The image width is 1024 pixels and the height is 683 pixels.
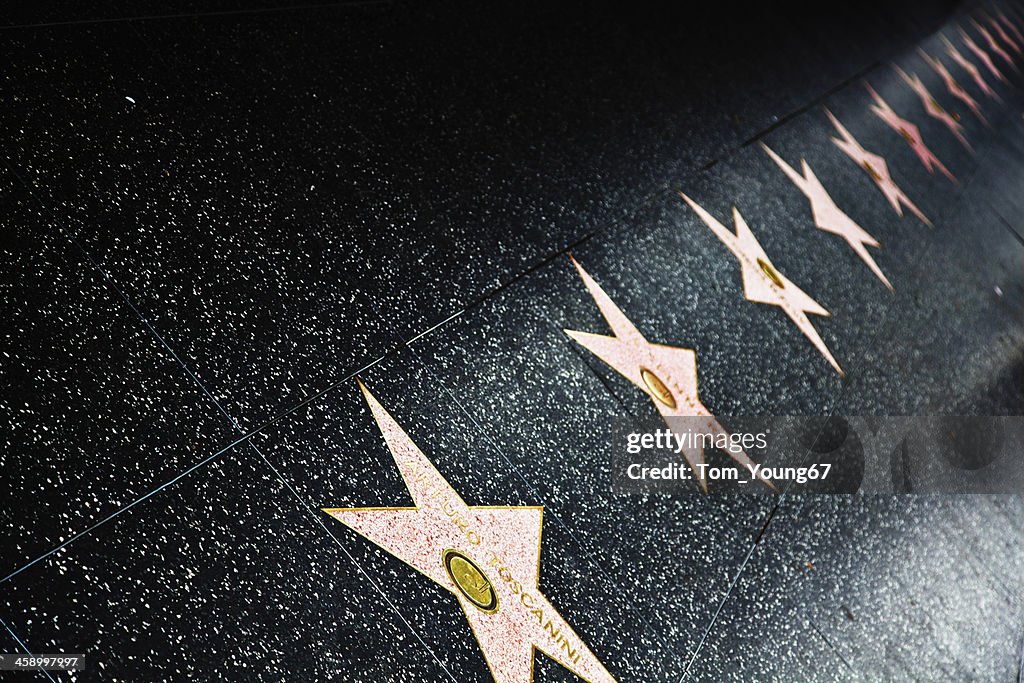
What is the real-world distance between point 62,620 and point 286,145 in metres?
0.67

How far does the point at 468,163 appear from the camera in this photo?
1.27m

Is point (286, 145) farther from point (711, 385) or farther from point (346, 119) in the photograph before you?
point (711, 385)

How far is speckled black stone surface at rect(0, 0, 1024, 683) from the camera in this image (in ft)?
2.37

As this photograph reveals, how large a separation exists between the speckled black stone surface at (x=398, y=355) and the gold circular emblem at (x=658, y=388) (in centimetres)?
4

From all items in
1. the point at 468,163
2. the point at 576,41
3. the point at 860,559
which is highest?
the point at 576,41

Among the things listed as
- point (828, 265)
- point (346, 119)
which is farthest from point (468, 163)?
point (828, 265)

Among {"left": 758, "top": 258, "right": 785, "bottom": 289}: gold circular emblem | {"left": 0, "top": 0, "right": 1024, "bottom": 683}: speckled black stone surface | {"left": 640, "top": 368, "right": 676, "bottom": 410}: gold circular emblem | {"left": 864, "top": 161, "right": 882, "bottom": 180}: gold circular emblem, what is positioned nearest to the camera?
{"left": 0, "top": 0, "right": 1024, "bottom": 683}: speckled black stone surface

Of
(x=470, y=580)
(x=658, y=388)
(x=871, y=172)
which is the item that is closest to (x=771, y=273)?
(x=658, y=388)

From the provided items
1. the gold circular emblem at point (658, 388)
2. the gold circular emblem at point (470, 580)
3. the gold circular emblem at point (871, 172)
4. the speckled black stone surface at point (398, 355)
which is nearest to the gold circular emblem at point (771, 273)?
the speckled black stone surface at point (398, 355)

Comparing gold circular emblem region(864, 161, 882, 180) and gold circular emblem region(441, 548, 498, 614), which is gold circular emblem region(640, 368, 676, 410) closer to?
gold circular emblem region(441, 548, 498, 614)

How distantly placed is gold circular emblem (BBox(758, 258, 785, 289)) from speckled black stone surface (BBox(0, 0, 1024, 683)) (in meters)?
0.08

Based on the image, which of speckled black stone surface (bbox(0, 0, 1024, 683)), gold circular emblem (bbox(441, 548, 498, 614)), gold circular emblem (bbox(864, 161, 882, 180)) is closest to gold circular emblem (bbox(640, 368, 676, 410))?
speckled black stone surface (bbox(0, 0, 1024, 683))

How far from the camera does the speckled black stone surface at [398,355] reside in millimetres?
721

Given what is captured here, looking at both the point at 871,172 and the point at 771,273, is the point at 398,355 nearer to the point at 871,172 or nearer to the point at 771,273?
the point at 771,273
